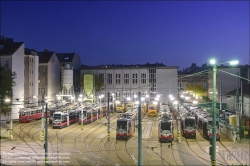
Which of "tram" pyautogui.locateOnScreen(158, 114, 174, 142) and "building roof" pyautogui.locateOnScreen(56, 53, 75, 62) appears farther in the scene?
"building roof" pyautogui.locateOnScreen(56, 53, 75, 62)

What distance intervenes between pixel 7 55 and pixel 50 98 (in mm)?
17132

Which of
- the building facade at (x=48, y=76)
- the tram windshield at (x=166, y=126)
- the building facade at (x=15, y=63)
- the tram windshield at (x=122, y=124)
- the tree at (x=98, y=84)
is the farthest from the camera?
the tree at (x=98, y=84)

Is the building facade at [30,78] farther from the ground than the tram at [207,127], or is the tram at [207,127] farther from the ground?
the building facade at [30,78]

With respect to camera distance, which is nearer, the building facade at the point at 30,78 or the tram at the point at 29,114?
the tram at the point at 29,114

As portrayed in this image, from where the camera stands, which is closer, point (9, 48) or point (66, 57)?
point (9, 48)

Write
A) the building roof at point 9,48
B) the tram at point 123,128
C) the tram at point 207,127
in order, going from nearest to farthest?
1. the tram at point 207,127
2. the tram at point 123,128
3. the building roof at point 9,48

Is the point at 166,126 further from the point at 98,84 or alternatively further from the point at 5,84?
the point at 98,84

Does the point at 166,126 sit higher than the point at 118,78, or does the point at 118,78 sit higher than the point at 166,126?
the point at 118,78

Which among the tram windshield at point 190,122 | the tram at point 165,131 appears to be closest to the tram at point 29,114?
the tram at point 165,131

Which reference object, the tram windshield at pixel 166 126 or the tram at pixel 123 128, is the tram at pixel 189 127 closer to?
the tram windshield at pixel 166 126

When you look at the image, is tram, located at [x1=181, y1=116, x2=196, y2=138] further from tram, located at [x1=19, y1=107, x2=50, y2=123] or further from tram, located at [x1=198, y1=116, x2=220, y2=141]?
tram, located at [x1=19, y1=107, x2=50, y2=123]

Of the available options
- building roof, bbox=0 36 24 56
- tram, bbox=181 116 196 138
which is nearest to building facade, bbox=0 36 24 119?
building roof, bbox=0 36 24 56

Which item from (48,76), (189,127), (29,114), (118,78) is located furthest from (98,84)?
(189,127)

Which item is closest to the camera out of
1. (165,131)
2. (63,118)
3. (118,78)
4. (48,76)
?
(165,131)
